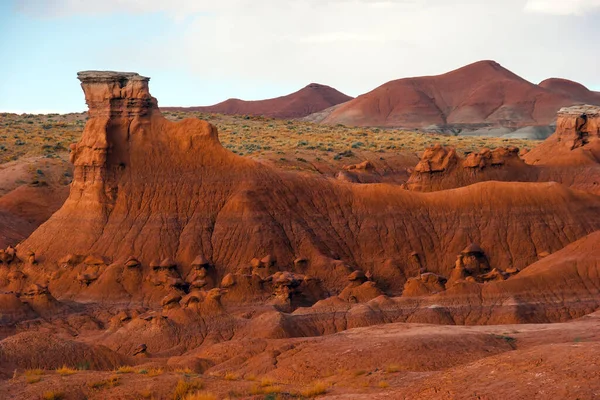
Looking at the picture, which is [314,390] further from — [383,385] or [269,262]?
[269,262]

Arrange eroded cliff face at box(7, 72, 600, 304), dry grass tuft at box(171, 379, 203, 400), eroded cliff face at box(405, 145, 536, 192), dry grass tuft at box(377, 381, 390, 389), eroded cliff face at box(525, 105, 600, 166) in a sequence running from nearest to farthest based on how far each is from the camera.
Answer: dry grass tuft at box(171, 379, 203, 400) < dry grass tuft at box(377, 381, 390, 389) < eroded cliff face at box(7, 72, 600, 304) < eroded cliff face at box(405, 145, 536, 192) < eroded cliff face at box(525, 105, 600, 166)

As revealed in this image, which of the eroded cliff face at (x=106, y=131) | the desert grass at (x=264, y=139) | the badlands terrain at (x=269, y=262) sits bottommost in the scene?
the badlands terrain at (x=269, y=262)

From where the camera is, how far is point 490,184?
63406 mm

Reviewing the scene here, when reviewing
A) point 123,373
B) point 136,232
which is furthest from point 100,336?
point 123,373

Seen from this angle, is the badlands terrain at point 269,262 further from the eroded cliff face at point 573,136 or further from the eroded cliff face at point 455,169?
the eroded cliff face at point 573,136

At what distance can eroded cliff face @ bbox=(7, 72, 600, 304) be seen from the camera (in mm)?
55219

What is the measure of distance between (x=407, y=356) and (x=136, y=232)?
2488 centimetres

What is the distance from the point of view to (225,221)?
57.8 meters

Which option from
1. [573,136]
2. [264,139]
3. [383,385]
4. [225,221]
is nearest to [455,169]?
[225,221]

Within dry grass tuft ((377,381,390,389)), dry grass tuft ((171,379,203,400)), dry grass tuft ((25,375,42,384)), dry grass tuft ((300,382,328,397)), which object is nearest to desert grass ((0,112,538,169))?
dry grass tuft ((377,381,390,389))

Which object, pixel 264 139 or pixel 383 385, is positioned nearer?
pixel 383 385

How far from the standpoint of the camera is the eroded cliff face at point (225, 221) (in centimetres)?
5522

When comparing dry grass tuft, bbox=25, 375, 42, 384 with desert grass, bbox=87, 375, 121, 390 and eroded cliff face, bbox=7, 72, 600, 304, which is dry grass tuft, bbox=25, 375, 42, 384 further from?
eroded cliff face, bbox=7, 72, 600, 304

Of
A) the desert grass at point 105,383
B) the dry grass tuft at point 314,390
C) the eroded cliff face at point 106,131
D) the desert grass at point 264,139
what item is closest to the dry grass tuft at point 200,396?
the desert grass at point 105,383
